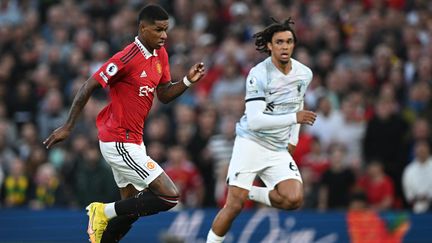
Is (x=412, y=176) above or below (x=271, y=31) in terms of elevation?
below

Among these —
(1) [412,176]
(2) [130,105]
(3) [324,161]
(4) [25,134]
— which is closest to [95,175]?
(4) [25,134]

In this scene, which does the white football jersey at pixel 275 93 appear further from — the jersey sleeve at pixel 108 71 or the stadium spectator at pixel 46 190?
the stadium spectator at pixel 46 190

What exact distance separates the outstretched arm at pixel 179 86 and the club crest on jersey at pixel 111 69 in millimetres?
805

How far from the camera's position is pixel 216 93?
57.2ft

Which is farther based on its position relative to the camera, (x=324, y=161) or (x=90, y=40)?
(x=90, y=40)

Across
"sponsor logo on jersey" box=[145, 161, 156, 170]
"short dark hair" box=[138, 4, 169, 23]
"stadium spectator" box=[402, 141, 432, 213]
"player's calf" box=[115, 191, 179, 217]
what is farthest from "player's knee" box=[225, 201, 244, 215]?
"stadium spectator" box=[402, 141, 432, 213]

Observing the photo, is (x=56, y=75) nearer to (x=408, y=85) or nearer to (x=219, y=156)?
(x=219, y=156)

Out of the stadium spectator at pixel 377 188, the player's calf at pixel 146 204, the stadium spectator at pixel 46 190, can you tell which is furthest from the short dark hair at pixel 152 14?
the stadium spectator at pixel 46 190

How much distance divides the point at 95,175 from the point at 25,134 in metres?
2.21

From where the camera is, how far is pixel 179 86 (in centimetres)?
1082

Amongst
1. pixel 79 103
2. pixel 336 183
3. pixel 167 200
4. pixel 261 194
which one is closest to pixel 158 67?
pixel 79 103

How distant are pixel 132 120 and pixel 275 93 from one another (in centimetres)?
169

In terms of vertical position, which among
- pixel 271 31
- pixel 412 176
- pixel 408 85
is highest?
pixel 271 31

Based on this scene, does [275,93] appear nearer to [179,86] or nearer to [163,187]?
[179,86]
